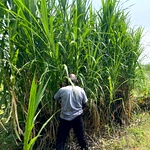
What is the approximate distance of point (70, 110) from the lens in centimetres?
386

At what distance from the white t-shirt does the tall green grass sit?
0.56ft

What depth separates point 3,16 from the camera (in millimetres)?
3359

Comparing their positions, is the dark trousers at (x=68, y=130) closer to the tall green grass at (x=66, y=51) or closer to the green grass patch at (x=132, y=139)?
the tall green grass at (x=66, y=51)

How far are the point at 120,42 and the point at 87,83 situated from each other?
1.05m

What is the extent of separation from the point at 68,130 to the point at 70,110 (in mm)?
286

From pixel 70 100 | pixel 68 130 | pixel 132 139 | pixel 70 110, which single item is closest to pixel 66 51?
pixel 70 100

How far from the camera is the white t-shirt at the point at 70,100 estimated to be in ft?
12.4

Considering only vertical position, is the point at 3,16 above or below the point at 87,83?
above

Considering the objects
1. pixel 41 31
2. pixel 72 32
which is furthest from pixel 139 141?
pixel 41 31

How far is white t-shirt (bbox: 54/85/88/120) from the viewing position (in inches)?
148

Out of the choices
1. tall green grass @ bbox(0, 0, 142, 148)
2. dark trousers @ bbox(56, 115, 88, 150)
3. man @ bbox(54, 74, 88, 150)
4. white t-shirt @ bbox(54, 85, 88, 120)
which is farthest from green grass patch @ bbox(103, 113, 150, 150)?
white t-shirt @ bbox(54, 85, 88, 120)

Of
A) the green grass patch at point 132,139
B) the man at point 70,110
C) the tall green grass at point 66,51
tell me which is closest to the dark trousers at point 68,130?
the man at point 70,110

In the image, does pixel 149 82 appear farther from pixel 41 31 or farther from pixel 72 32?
pixel 41 31

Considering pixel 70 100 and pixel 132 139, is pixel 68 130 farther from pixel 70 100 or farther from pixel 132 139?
pixel 132 139
